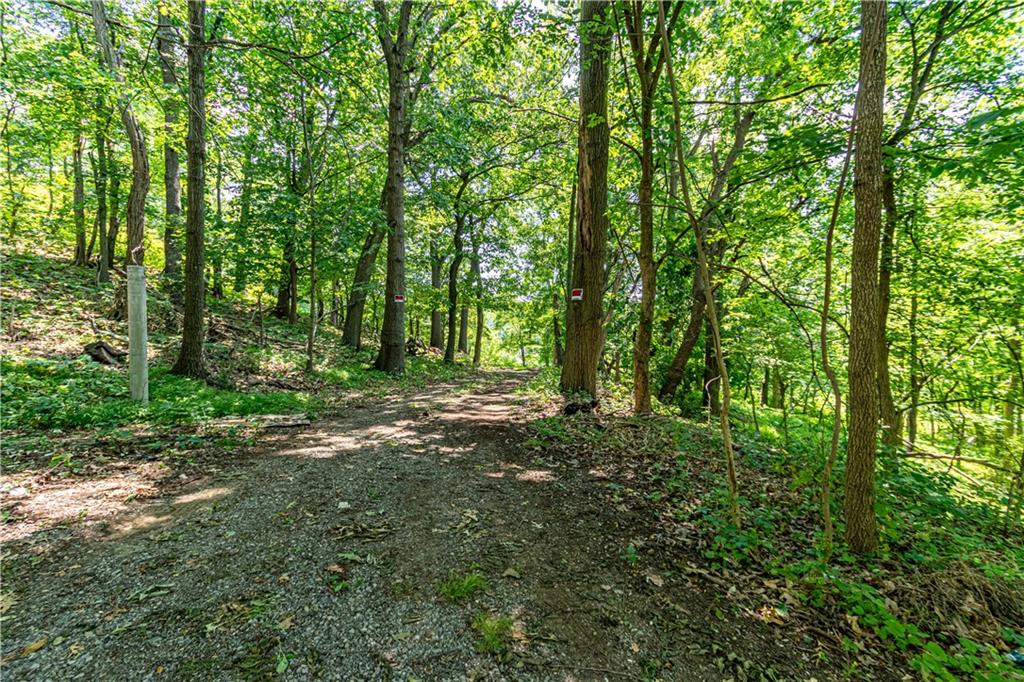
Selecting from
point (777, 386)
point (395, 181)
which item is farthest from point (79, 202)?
point (777, 386)

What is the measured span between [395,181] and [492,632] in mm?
10946

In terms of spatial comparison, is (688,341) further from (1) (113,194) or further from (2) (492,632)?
(1) (113,194)

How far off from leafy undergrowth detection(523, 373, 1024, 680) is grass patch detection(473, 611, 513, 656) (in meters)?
1.20

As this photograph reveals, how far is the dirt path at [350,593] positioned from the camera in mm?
1989

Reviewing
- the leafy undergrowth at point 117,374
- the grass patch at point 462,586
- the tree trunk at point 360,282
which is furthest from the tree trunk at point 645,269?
the tree trunk at point 360,282

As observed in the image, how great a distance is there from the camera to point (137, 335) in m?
5.66

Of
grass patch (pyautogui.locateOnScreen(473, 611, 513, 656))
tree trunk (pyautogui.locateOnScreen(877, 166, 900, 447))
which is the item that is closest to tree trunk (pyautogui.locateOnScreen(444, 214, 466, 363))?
tree trunk (pyautogui.locateOnScreen(877, 166, 900, 447))

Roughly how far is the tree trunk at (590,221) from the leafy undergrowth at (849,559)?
2.67 metres

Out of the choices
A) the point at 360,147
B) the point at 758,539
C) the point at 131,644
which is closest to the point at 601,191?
the point at 758,539

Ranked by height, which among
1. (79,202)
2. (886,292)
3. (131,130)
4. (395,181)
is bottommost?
(886,292)

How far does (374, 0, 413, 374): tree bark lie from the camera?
10008 millimetres

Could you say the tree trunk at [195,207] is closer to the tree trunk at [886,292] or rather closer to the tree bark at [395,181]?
the tree bark at [395,181]

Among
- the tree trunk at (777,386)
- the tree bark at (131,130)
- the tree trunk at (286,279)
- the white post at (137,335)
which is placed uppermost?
the tree bark at (131,130)

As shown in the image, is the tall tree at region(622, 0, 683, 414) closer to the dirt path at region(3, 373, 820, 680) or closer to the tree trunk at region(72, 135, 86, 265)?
the dirt path at region(3, 373, 820, 680)
